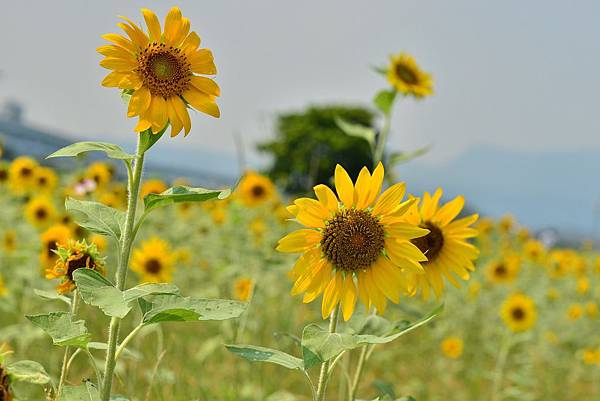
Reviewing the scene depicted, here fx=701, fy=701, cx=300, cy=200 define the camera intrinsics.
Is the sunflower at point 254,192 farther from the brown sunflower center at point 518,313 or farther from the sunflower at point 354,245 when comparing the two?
the sunflower at point 354,245

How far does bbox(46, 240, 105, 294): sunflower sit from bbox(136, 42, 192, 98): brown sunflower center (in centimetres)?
33

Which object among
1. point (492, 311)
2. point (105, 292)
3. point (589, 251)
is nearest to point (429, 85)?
point (105, 292)

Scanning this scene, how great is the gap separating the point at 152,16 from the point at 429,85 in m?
1.79

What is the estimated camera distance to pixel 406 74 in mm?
2676

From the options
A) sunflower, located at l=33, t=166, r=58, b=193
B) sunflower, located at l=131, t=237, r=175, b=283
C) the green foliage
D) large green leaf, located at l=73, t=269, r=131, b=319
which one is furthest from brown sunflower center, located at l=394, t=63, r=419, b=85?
the green foliage

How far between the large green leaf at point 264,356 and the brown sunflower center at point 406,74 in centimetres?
177

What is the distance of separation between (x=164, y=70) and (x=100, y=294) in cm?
36

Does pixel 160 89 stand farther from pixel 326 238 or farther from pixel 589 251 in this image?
pixel 589 251

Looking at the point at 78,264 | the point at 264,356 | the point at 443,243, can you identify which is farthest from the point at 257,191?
the point at 264,356

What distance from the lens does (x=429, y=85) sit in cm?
274

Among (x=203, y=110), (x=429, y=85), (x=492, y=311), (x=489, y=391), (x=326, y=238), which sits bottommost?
(x=489, y=391)

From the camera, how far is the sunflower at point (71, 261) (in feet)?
4.04

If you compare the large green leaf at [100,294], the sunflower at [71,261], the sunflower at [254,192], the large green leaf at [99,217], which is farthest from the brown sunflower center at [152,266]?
the large green leaf at [100,294]

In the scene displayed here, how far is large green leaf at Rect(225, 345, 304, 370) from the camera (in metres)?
1.02
